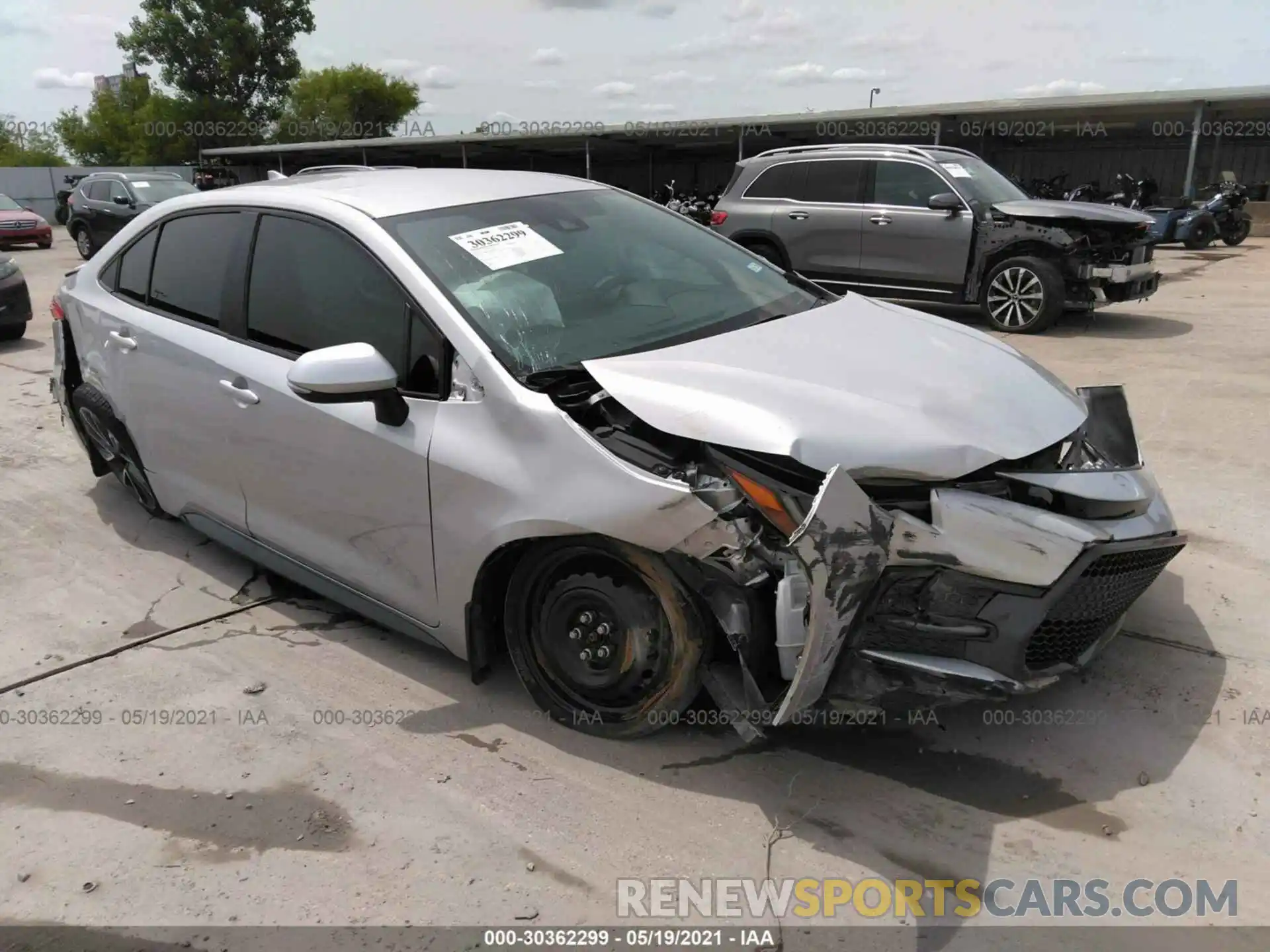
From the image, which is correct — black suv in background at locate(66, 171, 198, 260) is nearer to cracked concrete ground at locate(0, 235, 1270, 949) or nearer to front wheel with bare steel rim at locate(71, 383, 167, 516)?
front wheel with bare steel rim at locate(71, 383, 167, 516)

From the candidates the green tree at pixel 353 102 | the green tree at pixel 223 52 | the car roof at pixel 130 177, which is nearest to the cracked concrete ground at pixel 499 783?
the car roof at pixel 130 177

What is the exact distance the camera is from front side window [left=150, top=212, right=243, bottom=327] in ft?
12.1

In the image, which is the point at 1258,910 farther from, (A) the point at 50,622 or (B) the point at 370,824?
(A) the point at 50,622

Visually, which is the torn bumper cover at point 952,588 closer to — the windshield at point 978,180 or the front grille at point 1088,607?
the front grille at point 1088,607

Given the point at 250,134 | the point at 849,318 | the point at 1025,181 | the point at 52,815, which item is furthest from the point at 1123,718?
the point at 250,134

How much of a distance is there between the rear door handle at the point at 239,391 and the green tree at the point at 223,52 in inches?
1911

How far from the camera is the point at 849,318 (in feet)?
11.0

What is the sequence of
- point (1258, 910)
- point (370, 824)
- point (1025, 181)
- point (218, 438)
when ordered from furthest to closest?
point (1025, 181) → point (218, 438) → point (370, 824) → point (1258, 910)

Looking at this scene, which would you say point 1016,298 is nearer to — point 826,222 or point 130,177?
point 826,222

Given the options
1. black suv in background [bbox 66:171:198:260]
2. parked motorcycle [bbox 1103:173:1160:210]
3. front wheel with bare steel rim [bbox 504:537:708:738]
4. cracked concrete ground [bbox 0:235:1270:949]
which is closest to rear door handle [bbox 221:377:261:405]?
cracked concrete ground [bbox 0:235:1270:949]

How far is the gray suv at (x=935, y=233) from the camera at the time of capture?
887 centimetres

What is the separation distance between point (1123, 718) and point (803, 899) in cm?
133

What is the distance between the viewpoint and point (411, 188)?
349 centimetres

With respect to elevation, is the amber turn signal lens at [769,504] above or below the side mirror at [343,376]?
below
